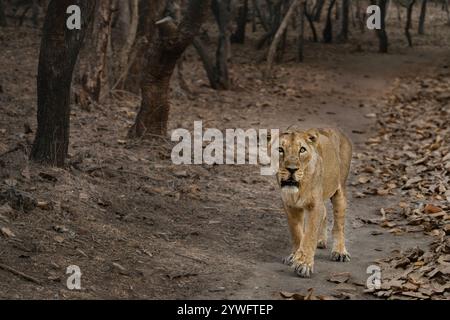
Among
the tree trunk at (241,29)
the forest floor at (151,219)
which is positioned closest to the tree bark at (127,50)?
the forest floor at (151,219)

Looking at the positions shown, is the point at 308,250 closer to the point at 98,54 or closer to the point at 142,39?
the point at 98,54

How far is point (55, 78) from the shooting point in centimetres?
903

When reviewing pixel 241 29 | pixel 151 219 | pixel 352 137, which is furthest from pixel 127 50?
pixel 241 29

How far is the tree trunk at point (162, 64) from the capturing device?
38.4ft

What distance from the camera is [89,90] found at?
49.0ft

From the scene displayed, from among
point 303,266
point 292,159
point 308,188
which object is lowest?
point 303,266

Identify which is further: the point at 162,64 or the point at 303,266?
the point at 162,64

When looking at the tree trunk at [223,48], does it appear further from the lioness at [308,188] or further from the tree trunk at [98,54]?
the lioness at [308,188]

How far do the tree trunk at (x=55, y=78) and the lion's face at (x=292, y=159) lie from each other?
3049 mm

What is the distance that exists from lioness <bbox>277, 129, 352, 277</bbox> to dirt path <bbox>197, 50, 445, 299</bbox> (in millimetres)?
191

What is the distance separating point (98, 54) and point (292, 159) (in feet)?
28.7

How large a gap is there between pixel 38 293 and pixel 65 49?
3632 mm

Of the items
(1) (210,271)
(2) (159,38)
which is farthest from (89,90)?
(1) (210,271)
